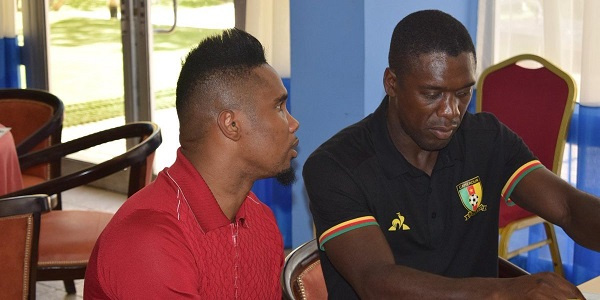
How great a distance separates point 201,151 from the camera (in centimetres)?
168

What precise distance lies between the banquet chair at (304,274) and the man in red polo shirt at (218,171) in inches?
2.3

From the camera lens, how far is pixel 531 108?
3471mm

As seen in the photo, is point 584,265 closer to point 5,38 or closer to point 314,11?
point 314,11

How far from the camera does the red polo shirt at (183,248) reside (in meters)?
1.50

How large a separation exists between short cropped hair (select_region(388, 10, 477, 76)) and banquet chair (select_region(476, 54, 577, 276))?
1492mm

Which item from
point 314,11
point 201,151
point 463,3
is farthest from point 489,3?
point 201,151

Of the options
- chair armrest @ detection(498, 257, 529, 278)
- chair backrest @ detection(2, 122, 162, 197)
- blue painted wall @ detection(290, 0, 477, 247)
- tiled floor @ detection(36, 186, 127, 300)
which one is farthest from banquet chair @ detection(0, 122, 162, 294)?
tiled floor @ detection(36, 186, 127, 300)

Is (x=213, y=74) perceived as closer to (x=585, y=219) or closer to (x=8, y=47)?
(x=585, y=219)

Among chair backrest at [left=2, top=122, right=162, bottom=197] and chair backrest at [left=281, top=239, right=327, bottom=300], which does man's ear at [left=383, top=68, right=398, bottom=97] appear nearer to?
chair backrest at [left=281, top=239, right=327, bottom=300]

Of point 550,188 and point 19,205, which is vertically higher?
point 550,188

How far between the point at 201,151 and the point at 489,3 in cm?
233

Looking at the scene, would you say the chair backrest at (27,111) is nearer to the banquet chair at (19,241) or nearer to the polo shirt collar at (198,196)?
the banquet chair at (19,241)

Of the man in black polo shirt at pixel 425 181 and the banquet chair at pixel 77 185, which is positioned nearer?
the man in black polo shirt at pixel 425 181

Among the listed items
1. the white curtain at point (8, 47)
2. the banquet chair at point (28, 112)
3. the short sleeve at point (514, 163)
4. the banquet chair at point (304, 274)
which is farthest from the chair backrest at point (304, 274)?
the white curtain at point (8, 47)
